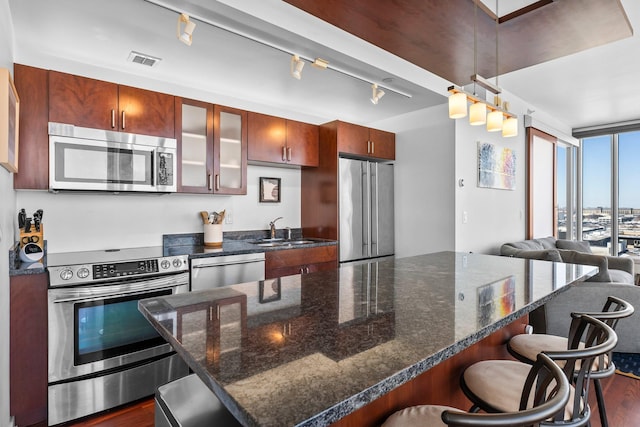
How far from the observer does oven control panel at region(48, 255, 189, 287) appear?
6.83ft

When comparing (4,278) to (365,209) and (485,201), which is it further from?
(485,201)

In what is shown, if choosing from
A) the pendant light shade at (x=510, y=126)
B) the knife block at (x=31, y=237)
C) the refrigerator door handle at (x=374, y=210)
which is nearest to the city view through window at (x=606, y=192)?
the refrigerator door handle at (x=374, y=210)

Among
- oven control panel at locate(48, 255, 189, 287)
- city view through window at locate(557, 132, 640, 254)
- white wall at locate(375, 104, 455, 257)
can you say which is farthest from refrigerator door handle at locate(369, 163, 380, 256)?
city view through window at locate(557, 132, 640, 254)

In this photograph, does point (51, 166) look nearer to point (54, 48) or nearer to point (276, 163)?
point (54, 48)

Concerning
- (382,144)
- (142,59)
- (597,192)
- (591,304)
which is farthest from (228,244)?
(597,192)

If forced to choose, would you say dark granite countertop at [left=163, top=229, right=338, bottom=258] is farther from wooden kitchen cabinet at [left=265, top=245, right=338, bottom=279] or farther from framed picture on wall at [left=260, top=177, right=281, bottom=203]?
framed picture on wall at [left=260, top=177, right=281, bottom=203]

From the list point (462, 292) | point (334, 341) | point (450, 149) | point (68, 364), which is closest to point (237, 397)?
point (334, 341)

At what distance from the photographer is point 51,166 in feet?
7.74

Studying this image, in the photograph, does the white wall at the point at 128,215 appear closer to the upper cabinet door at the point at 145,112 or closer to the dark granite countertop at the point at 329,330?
the upper cabinet door at the point at 145,112

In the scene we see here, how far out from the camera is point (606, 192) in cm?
594

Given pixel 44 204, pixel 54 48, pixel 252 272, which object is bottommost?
pixel 252 272

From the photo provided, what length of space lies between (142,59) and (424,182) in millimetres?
3055

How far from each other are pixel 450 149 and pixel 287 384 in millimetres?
3586

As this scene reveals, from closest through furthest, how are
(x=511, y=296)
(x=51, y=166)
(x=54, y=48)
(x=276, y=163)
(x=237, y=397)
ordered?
(x=237, y=397)
(x=511, y=296)
(x=51, y=166)
(x=54, y=48)
(x=276, y=163)
